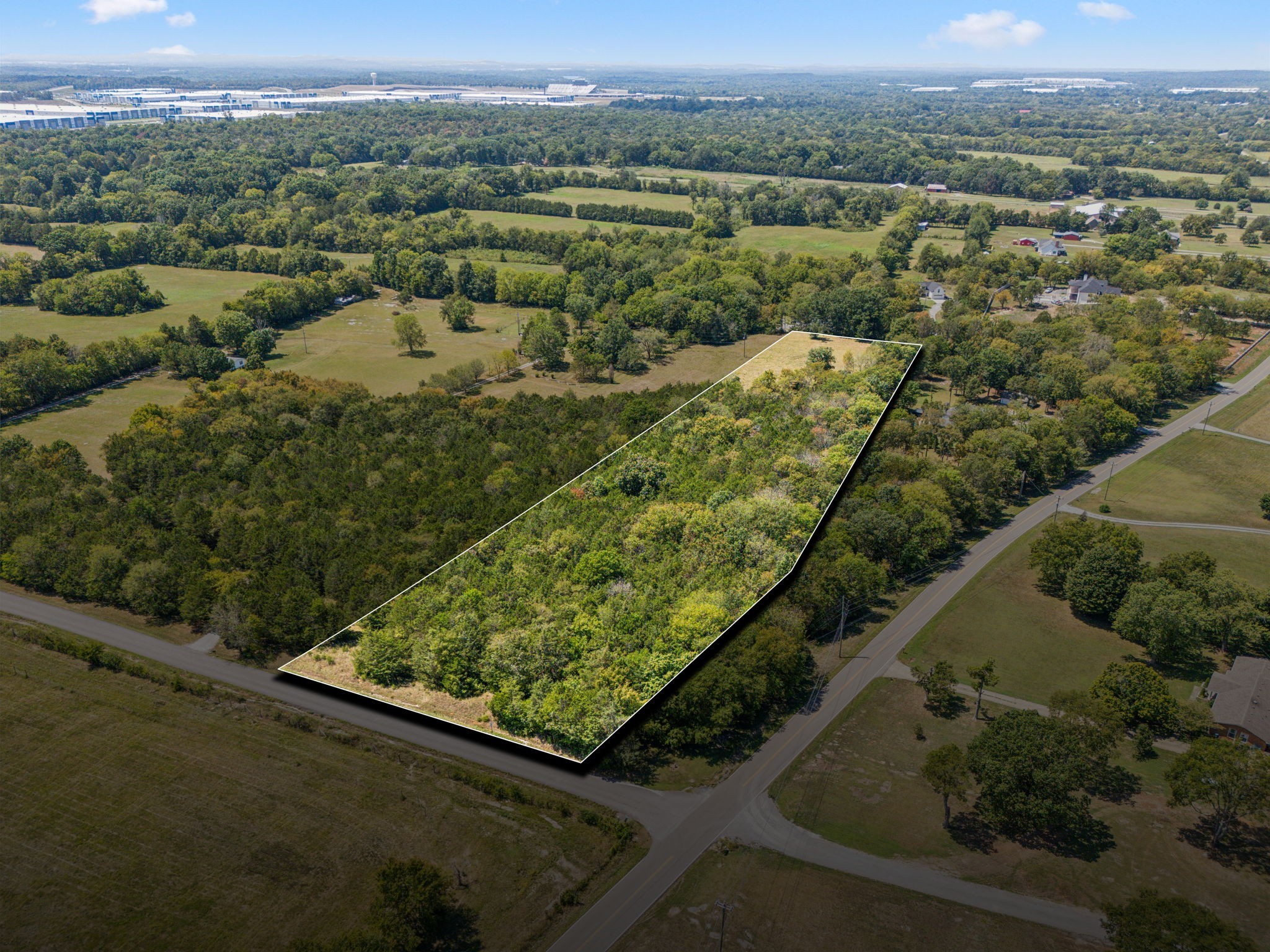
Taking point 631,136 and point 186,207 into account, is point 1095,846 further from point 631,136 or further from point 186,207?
point 631,136

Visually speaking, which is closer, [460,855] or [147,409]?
[460,855]

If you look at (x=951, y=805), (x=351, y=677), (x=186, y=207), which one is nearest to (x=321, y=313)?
(x=186, y=207)

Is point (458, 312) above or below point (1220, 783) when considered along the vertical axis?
above

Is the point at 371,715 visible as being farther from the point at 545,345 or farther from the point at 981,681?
the point at 545,345

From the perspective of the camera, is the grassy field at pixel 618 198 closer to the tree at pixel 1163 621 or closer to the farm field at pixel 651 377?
the farm field at pixel 651 377

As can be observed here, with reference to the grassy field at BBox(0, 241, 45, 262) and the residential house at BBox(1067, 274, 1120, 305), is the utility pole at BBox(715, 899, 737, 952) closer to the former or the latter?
the residential house at BBox(1067, 274, 1120, 305)

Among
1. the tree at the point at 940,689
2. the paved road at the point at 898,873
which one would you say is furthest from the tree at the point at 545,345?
the paved road at the point at 898,873

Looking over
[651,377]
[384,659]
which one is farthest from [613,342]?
[384,659]
